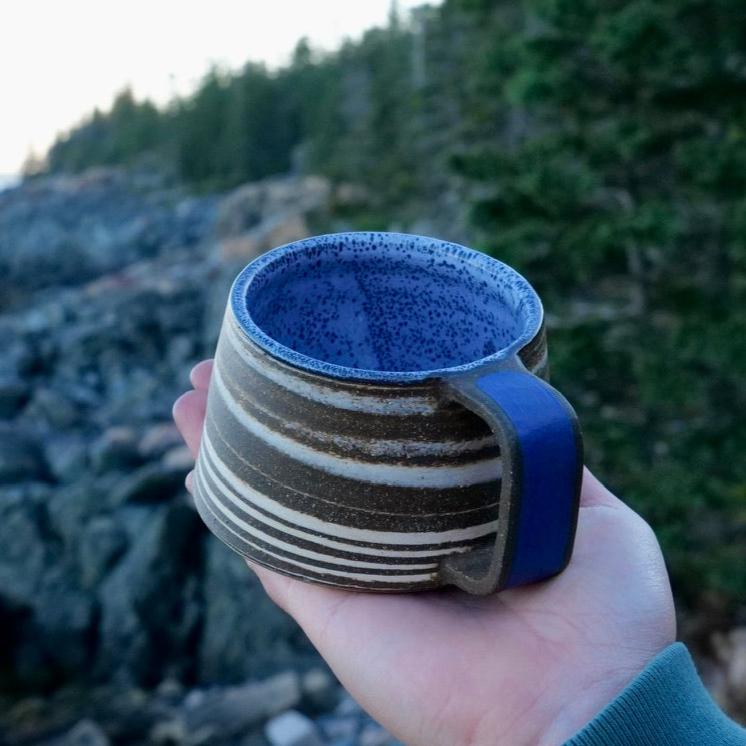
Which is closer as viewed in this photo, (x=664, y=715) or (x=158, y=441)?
(x=664, y=715)

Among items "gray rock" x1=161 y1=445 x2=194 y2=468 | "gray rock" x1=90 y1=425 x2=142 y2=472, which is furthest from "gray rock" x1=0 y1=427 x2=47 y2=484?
"gray rock" x1=161 y1=445 x2=194 y2=468

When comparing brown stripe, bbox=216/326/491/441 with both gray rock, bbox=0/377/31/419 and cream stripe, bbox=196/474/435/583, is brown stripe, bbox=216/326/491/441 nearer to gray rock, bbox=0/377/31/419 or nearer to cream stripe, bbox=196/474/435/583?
cream stripe, bbox=196/474/435/583

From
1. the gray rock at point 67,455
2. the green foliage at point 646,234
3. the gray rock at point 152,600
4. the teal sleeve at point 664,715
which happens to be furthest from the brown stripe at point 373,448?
the gray rock at point 67,455

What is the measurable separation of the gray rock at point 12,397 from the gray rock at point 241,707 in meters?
8.21

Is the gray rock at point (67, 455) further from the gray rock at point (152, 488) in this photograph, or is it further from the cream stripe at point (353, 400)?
the cream stripe at point (353, 400)

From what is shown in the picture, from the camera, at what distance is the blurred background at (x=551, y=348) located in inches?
175

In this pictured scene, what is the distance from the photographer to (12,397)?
538 inches

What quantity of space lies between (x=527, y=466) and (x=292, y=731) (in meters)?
4.95

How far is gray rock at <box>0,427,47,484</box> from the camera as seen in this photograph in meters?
10.6

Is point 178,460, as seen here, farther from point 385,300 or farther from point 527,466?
point 527,466

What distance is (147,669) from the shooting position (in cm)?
788

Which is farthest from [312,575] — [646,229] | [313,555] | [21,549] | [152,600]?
[21,549]

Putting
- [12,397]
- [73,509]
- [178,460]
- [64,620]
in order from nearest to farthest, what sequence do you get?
[64,620] < [73,509] < [178,460] < [12,397]

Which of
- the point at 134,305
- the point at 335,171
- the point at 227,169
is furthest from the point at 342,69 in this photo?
the point at 134,305
